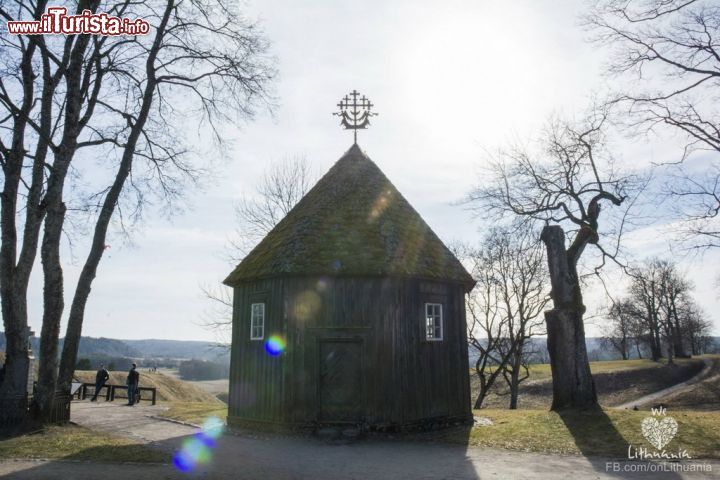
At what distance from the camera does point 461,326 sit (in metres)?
16.4

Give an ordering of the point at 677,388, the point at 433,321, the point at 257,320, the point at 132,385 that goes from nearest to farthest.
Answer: the point at 257,320 < the point at 433,321 < the point at 132,385 < the point at 677,388

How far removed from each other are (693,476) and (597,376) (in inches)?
1444

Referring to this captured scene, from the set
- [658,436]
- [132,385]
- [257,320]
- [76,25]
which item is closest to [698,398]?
[658,436]

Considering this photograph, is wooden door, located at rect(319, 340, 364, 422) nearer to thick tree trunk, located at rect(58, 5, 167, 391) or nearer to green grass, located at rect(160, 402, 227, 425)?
green grass, located at rect(160, 402, 227, 425)

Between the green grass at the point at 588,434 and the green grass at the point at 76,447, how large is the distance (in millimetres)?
7775

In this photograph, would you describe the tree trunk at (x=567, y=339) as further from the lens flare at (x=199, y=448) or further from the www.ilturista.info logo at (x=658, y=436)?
the lens flare at (x=199, y=448)

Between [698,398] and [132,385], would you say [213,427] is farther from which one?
[698,398]

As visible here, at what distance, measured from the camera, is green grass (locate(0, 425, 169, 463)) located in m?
10.5

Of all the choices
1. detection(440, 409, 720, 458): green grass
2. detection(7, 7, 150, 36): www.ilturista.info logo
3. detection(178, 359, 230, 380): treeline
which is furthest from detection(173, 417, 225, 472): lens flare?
detection(178, 359, 230, 380): treeline

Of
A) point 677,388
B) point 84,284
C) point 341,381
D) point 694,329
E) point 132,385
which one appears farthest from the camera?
point 694,329

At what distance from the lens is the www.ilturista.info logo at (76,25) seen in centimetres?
1391

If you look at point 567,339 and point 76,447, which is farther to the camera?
point 567,339

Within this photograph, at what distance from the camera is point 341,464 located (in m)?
10.4

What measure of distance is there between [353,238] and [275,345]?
400 centimetres
